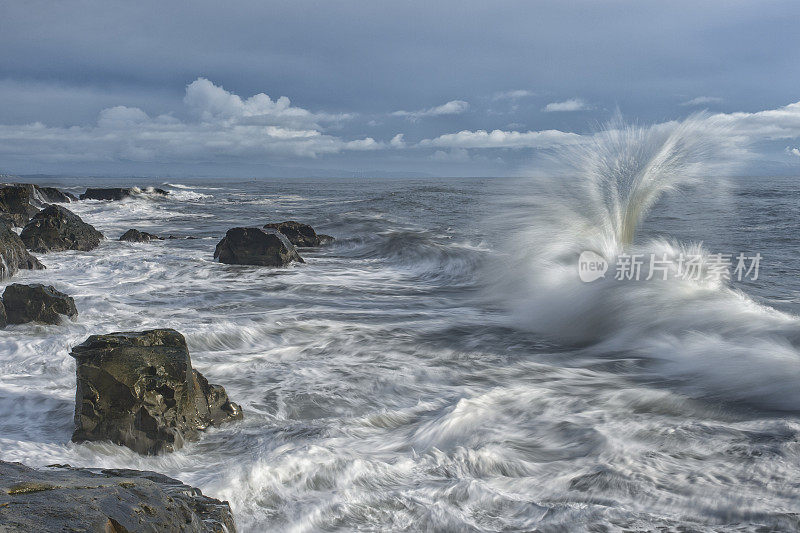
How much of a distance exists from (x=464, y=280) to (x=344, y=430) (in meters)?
7.17

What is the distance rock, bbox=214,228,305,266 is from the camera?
1136 centimetres

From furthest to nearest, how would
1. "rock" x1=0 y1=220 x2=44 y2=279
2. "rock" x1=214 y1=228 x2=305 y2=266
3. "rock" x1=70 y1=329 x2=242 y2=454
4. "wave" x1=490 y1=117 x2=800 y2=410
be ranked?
1. "rock" x1=214 y1=228 x2=305 y2=266
2. "rock" x1=0 y1=220 x2=44 y2=279
3. "wave" x1=490 y1=117 x2=800 y2=410
4. "rock" x1=70 y1=329 x2=242 y2=454

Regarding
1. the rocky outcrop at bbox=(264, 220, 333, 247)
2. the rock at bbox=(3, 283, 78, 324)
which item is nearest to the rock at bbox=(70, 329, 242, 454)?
the rock at bbox=(3, 283, 78, 324)

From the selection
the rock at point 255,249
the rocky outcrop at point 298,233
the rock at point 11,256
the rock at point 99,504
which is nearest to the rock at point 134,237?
the rocky outcrop at point 298,233

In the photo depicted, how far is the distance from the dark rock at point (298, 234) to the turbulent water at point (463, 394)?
421 centimetres

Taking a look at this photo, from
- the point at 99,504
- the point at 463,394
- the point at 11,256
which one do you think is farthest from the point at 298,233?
the point at 99,504

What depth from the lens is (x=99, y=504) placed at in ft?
6.34

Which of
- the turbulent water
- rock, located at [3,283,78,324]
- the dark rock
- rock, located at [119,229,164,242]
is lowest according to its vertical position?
the turbulent water

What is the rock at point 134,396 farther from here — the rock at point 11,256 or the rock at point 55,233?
the rock at point 55,233

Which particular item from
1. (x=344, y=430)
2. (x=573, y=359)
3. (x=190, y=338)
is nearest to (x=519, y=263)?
(x=573, y=359)

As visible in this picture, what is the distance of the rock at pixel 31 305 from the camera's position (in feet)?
19.8

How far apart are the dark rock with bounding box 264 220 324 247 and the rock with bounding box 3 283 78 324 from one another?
8625 mm

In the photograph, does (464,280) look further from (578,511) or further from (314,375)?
(578,511)

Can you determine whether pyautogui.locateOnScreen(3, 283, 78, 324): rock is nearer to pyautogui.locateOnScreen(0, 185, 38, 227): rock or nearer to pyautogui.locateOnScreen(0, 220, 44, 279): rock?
pyautogui.locateOnScreen(0, 220, 44, 279): rock
